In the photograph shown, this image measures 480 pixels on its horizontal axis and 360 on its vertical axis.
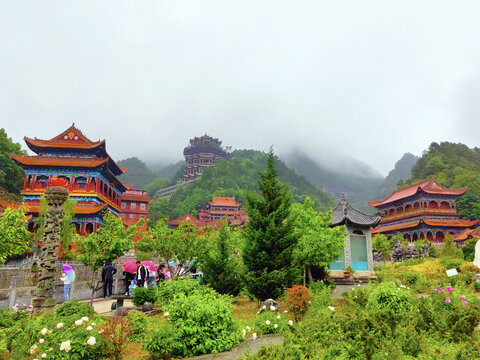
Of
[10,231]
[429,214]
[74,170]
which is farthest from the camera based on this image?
[429,214]

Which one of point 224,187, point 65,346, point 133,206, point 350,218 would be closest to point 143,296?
point 65,346

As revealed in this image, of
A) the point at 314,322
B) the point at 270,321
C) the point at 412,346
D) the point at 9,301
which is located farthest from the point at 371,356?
the point at 9,301

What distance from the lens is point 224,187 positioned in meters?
93.3

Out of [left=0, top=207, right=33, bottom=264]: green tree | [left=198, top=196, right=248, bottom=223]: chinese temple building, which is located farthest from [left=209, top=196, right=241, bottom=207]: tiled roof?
[left=0, top=207, right=33, bottom=264]: green tree

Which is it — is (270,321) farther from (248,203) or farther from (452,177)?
(452,177)

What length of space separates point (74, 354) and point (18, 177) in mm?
46388

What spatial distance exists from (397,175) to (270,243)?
492 feet

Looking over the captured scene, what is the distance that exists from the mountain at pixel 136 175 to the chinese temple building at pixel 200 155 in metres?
35.5

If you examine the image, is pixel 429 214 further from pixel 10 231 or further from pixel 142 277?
pixel 10 231

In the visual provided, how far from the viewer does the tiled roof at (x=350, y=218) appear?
22.6 metres

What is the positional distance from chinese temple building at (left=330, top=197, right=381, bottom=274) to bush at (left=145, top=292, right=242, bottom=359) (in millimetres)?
16148

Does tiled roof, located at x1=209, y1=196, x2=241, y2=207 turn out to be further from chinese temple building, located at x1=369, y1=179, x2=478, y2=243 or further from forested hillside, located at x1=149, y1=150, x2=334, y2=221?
chinese temple building, located at x1=369, y1=179, x2=478, y2=243

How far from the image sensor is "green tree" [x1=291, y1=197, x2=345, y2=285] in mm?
15211

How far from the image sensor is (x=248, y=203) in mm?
14445
